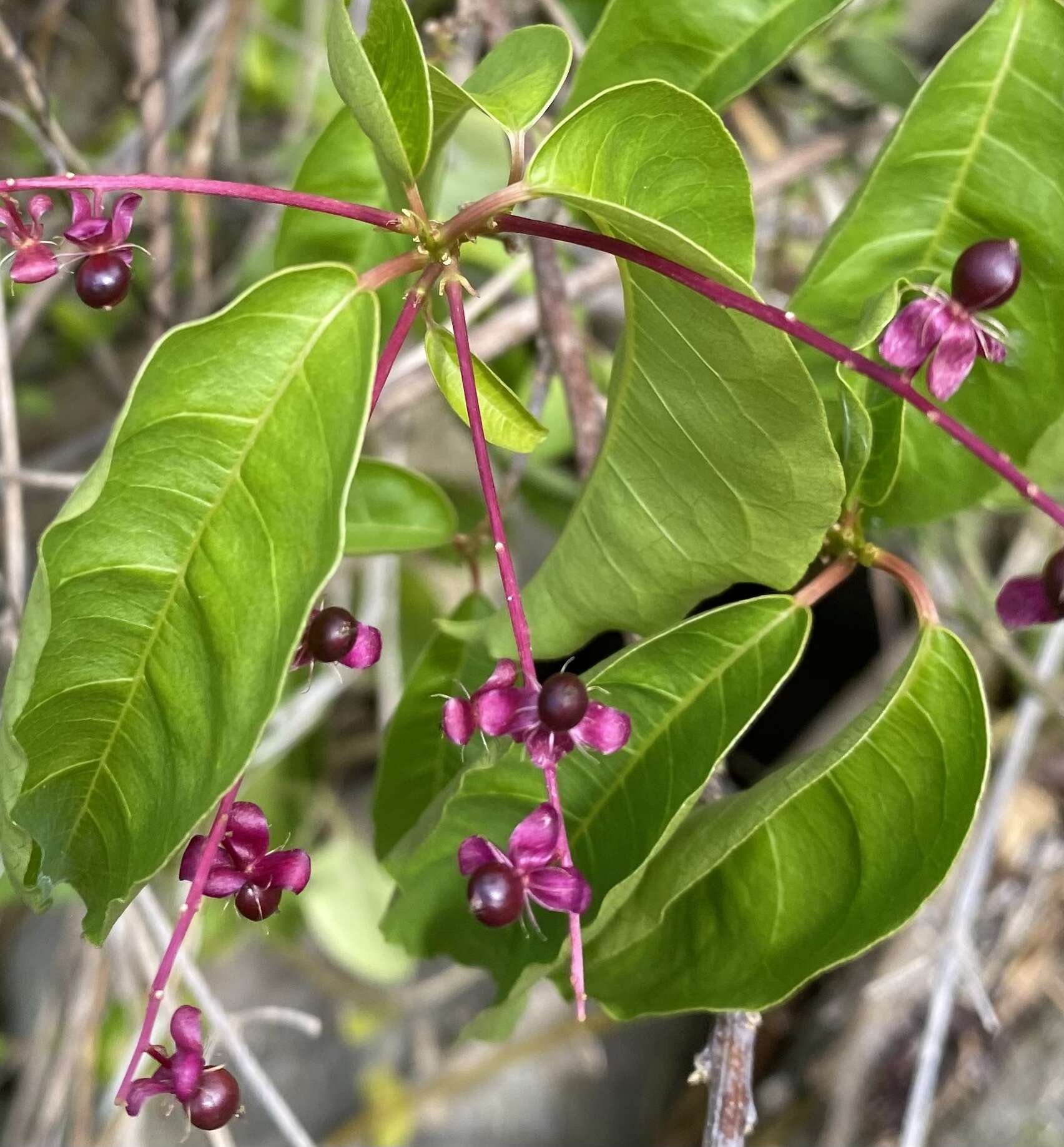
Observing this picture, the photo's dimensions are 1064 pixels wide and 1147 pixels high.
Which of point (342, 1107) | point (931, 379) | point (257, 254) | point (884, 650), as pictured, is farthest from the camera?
point (342, 1107)

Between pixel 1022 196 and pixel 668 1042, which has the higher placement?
pixel 1022 196

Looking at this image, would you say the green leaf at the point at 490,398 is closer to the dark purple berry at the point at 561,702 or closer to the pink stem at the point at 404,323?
the pink stem at the point at 404,323

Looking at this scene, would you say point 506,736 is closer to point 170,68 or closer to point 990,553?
point 170,68

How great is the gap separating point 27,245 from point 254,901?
0.32 m

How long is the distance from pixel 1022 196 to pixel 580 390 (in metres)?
0.33

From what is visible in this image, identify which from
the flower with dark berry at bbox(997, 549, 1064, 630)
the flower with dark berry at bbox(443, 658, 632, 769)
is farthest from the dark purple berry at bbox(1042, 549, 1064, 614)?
the flower with dark berry at bbox(443, 658, 632, 769)

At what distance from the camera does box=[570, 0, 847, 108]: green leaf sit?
712mm

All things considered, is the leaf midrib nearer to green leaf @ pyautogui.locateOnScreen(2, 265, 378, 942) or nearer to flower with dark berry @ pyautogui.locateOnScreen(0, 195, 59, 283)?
green leaf @ pyautogui.locateOnScreen(2, 265, 378, 942)

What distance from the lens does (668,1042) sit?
175 cm

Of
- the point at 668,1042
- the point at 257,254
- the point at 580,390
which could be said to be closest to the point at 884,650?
the point at 668,1042

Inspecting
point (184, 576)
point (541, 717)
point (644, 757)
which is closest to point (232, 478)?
point (184, 576)

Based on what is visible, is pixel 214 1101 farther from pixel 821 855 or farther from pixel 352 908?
pixel 352 908

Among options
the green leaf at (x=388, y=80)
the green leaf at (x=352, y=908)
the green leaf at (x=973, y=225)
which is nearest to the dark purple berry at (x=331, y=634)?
the green leaf at (x=388, y=80)

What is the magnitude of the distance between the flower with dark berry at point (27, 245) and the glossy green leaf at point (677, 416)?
222 millimetres
